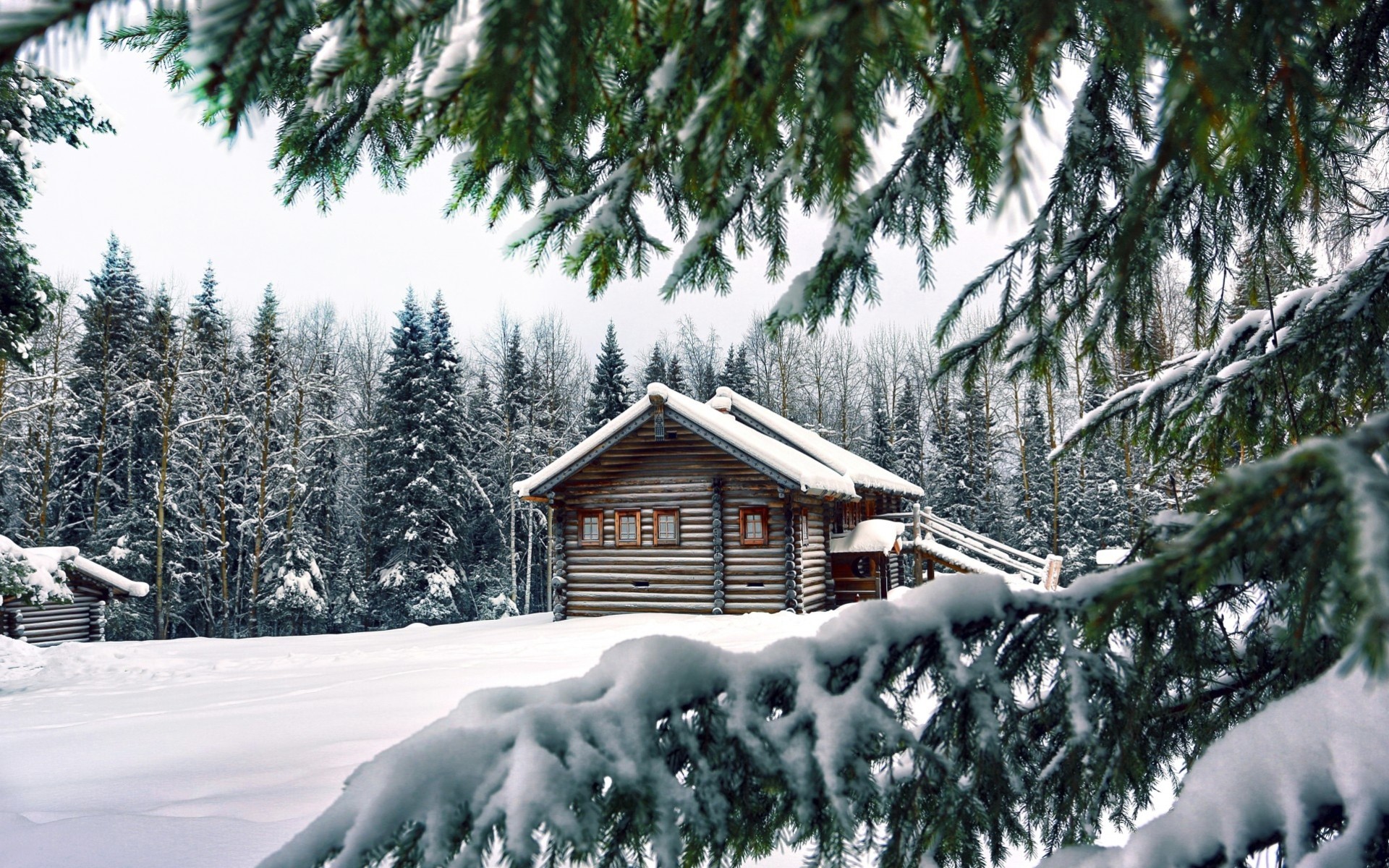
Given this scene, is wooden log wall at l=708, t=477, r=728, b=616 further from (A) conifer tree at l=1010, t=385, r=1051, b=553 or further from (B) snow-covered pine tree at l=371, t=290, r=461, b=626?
(A) conifer tree at l=1010, t=385, r=1051, b=553

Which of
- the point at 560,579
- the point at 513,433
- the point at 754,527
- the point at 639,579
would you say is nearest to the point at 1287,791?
the point at 754,527

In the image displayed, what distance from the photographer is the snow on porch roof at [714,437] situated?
15961 millimetres

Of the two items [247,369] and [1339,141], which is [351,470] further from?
[1339,141]

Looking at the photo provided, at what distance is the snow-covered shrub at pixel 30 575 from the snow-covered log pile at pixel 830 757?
1113 cm

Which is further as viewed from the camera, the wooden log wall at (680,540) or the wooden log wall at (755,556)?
the wooden log wall at (680,540)

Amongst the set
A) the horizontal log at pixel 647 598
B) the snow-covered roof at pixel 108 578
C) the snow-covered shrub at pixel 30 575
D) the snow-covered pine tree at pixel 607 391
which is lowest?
the horizontal log at pixel 647 598

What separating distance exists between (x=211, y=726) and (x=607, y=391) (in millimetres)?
27322

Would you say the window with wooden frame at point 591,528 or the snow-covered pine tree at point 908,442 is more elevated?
the snow-covered pine tree at point 908,442

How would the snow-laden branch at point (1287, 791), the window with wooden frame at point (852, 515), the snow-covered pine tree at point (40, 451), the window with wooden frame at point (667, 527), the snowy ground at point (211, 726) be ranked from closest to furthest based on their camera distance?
the snow-laden branch at point (1287, 791), the snowy ground at point (211, 726), the window with wooden frame at point (667, 527), the window with wooden frame at point (852, 515), the snow-covered pine tree at point (40, 451)

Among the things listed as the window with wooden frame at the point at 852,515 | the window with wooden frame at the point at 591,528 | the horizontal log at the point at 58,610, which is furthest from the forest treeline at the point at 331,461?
the window with wooden frame at the point at 591,528

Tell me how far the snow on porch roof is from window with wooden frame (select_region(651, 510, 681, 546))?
226 cm

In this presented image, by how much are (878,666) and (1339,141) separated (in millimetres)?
2551

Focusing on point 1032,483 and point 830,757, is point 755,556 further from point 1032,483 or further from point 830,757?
point 1032,483

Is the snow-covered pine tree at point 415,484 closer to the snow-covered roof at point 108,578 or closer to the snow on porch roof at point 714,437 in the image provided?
the snow-covered roof at point 108,578
